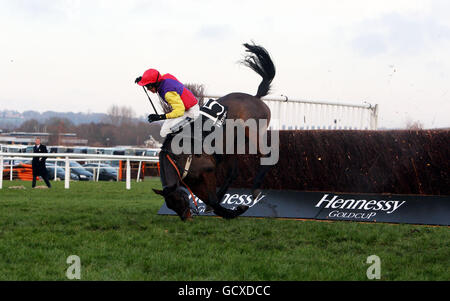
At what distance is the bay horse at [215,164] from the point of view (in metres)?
6.32

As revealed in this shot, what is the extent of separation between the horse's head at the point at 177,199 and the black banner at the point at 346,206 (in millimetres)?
1002

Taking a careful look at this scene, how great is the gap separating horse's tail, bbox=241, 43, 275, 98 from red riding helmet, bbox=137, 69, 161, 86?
1407 millimetres

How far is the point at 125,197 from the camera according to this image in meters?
11.8

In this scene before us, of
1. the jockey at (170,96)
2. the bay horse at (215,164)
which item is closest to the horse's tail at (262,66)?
the bay horse at (215,164)

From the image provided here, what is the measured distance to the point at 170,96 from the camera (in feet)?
20.6

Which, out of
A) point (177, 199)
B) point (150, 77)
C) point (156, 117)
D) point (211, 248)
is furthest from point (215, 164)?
point (211, 248)

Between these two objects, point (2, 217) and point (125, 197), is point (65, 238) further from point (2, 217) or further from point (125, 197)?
point (125, 197)

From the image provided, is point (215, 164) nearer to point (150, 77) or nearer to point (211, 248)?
point (150, 77)

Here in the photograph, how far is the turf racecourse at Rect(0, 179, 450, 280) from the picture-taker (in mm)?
4176

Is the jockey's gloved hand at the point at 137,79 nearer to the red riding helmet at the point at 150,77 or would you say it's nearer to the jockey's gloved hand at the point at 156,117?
the red riding helmet at the point at 150,77

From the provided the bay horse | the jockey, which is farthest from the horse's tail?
the jockey

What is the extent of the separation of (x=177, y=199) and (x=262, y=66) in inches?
86.8

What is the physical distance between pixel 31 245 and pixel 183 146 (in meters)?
2.10
